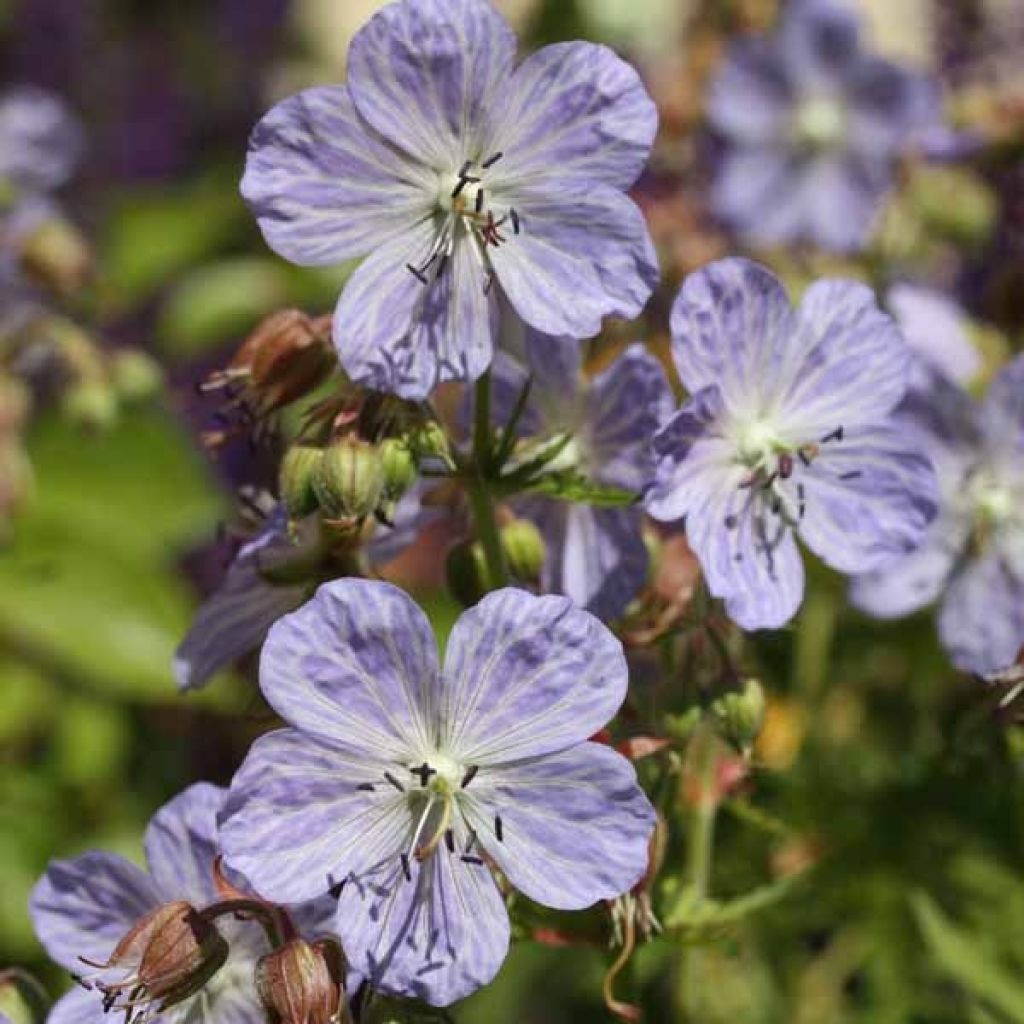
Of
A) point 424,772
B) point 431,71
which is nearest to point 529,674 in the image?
point 424,772

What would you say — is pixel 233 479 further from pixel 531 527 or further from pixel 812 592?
pixel 531 527

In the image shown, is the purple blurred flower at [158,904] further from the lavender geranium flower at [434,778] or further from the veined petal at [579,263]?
the veined petal at [579,263]

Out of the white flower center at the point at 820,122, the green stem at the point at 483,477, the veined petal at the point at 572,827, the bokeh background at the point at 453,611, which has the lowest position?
the bokeh background at the point at 453,611

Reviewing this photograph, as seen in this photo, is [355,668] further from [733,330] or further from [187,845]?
[733,330]

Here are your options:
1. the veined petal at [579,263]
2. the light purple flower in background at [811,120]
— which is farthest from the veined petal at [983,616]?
the light purple flower in background at [811,120]

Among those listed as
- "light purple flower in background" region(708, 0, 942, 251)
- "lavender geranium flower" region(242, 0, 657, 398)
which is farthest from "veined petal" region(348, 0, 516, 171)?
"light purple flower in background" region(708, 0, 942, 251)

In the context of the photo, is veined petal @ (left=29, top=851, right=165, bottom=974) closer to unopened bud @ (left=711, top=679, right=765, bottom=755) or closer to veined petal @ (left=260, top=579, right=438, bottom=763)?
veined petal @ (left=260, top=579, right=438, bottom=763)

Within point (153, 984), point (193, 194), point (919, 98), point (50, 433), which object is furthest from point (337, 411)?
point (193, 194)
